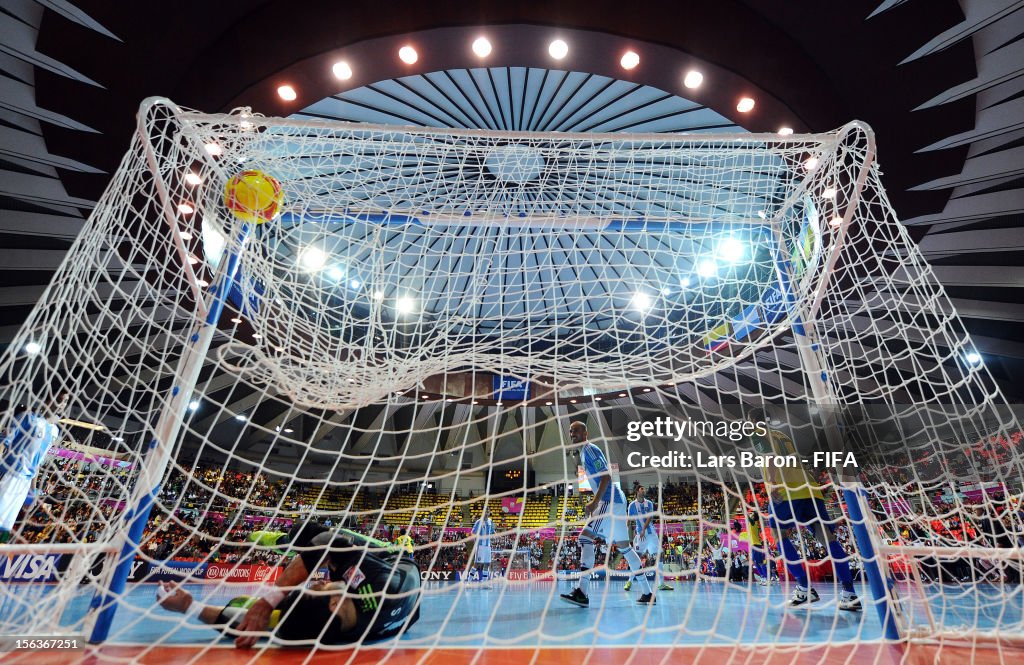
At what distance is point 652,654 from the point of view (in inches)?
92.0

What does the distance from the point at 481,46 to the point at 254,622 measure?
164 inches

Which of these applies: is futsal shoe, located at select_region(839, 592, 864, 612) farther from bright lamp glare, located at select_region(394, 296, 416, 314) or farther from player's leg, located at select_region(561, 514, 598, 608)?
bright lamp glare, located at select_region(394, 296, 416, 314)

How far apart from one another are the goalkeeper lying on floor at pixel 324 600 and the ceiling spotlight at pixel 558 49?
150 inches

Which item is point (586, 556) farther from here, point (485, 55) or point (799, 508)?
point (485, 55)

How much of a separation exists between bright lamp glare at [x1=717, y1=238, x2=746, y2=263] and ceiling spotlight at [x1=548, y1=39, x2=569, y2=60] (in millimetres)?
1992

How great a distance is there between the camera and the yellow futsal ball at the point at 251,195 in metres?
2.92

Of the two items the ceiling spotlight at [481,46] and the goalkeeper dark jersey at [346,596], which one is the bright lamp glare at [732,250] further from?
the goalkeeper dark jersey at [346,596]

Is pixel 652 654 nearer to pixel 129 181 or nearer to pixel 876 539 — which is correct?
pixel 876 539

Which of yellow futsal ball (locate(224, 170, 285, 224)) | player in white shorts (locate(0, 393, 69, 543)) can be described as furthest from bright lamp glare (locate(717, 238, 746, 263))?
player in white shorts (locate(0, 393, 69, 543))

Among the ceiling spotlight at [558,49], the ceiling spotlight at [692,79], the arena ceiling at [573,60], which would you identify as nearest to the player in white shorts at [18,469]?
the arena ceiling at [573,60]

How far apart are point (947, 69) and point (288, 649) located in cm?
621

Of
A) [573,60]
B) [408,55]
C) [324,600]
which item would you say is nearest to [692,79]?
[573,60]

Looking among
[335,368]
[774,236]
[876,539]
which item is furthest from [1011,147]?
[335,368]

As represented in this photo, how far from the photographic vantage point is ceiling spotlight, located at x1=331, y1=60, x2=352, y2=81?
384 cm
